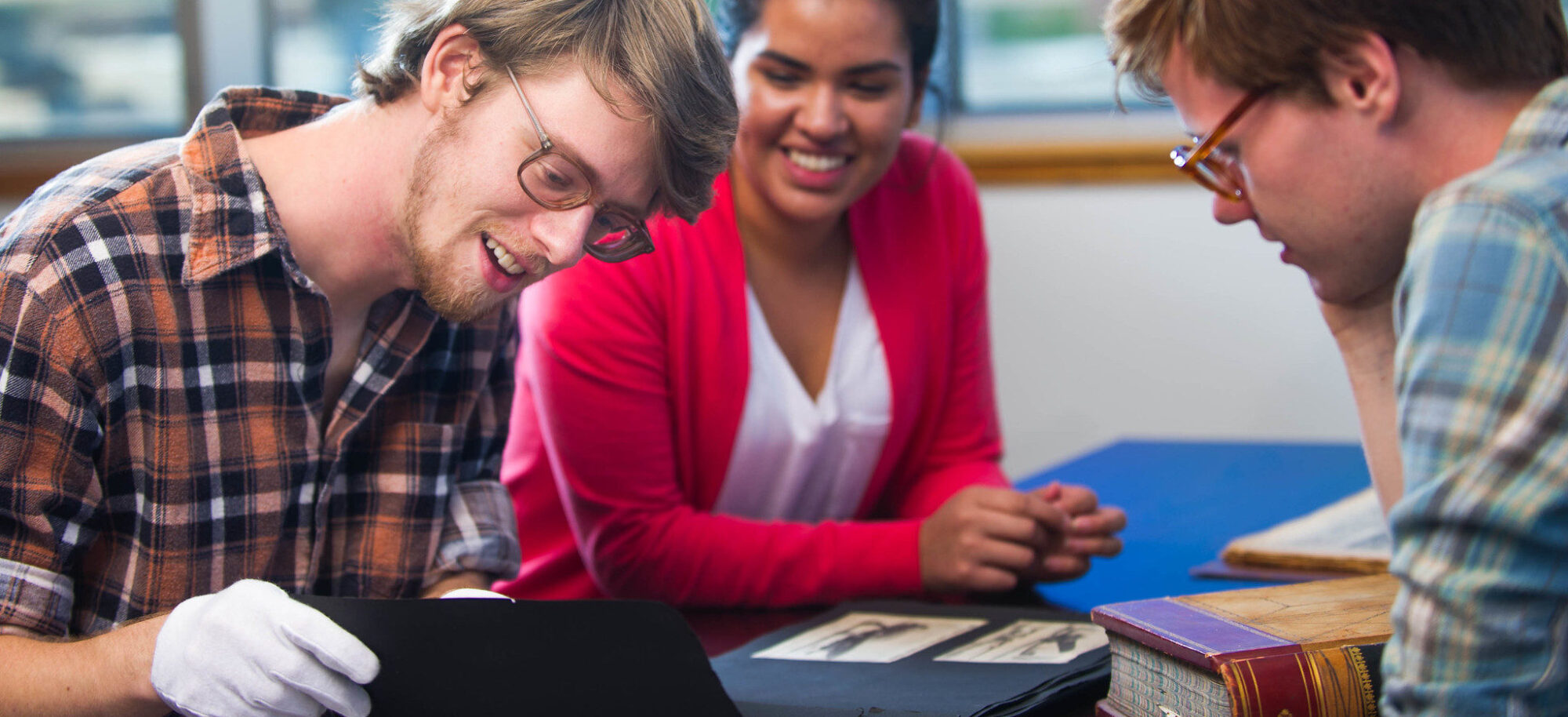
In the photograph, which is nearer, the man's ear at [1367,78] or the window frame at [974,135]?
the man's ear at [1367,78]

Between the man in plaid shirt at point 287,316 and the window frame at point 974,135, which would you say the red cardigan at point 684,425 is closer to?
the man in plaid shirt at point 287,316

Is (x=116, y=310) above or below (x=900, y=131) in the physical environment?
below

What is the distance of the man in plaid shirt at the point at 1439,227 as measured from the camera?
606 millimetres

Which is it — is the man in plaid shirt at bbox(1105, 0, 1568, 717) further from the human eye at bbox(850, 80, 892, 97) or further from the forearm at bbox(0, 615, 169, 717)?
the forearm at bbox(0, 615, 169, 717)

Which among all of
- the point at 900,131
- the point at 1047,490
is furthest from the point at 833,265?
the point at 1047,490

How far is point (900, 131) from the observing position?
4.81 ft

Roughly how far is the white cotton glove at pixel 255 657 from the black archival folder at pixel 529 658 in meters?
0.01

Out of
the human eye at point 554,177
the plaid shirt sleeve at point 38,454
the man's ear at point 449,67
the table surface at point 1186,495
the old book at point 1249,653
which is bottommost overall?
the table surface at point 1186,495

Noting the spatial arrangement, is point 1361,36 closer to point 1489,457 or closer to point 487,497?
point 1489,457

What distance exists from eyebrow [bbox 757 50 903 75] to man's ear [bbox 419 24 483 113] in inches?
17.6

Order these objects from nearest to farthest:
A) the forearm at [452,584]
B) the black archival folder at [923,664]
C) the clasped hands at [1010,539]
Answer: the black archival folder at [923,664]
the forearm at [452,584]
the clasped hands at [1010,539]

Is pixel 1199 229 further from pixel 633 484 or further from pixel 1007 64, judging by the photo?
pixel 633 484

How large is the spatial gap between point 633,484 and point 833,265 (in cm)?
42

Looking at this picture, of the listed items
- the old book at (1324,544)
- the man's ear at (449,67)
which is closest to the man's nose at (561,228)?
the man's ear at (449,67)
